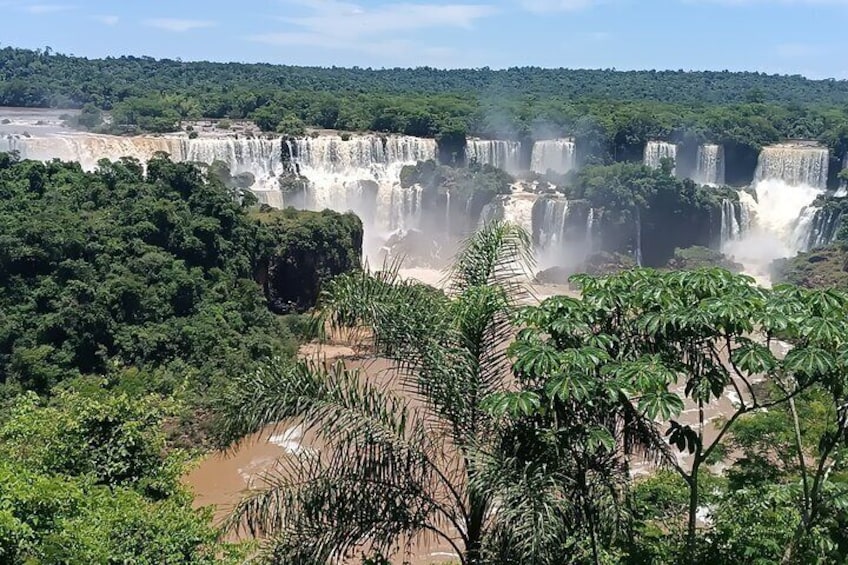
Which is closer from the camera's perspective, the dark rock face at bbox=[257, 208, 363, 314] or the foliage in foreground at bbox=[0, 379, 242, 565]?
the foliage in foreground at bbox=[0, 379, 242, 565]

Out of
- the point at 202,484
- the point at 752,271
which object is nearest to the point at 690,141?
the point at 752,271

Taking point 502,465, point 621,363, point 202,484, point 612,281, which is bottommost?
point 202,484

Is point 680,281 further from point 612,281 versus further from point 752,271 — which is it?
point 752,271

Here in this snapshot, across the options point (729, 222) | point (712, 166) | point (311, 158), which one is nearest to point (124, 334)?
point (311, 158)

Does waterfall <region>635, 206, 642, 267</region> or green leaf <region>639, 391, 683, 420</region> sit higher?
green leaf <region>639, 391, 683, 420</region>

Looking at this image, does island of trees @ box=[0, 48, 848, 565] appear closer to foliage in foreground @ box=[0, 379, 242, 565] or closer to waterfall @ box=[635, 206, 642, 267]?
foliage in foreground @ box=[0, 379, 242, 565]

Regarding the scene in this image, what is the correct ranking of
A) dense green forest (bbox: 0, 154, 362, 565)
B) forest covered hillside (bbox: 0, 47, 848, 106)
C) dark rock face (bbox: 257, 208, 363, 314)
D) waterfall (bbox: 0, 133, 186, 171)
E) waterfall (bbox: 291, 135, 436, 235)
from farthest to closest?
forest covered hillside (bbox: 0, 47, 848, 106)
waterfall (bbox: 291, 135, 436, 235)
waterfall (bbox: 0, 133, 186, 171)
dark rock face (bbox: 257, 208, 363, 314)
dense green forest (bbox: 0, 154, 362, 565)

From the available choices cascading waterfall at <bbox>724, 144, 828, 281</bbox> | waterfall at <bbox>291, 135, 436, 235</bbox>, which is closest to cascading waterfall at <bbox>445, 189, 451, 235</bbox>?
waterfall at <bbox>291, 135, 436, 235</bbox>

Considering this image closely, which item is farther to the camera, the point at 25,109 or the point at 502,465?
the point at 25,109
